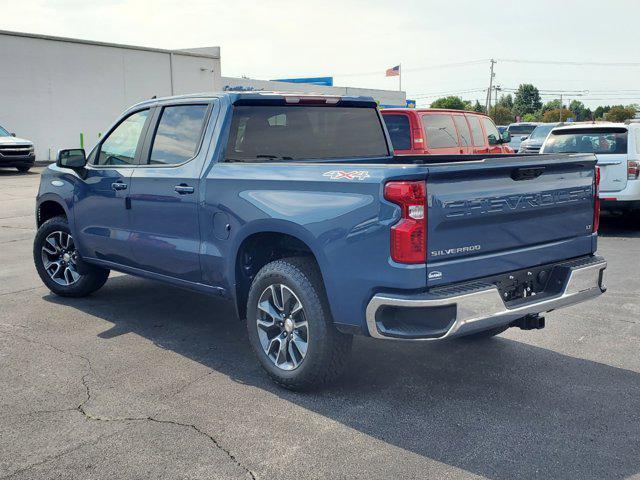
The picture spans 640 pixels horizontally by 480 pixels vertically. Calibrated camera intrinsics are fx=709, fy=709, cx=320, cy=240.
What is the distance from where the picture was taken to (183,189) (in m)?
5.22

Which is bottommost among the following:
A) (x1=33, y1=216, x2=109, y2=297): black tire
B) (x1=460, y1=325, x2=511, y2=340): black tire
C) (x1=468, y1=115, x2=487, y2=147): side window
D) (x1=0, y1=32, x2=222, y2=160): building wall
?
(x1=460, y1=325, x2=511, y2=340): black tire

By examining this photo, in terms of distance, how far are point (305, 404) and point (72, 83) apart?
33.6 meters

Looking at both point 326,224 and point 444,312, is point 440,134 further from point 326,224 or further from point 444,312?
point 444,312

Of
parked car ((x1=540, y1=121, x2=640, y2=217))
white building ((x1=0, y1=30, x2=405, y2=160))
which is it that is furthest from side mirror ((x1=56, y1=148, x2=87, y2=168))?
white building ((x1=0, y1=30, x2=405, y2=160))

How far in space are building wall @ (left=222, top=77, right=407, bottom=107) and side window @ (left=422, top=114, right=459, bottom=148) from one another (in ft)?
82.4

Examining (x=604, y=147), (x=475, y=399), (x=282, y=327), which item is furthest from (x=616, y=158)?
(x=282, y=327)

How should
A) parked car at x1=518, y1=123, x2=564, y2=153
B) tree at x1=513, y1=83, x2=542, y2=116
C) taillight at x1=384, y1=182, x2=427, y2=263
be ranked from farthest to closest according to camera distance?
tree at x1=513, y1=83, x2=542, y2=116, parked car at x1=518, y1=123, x2=564, y2=153, taillight at x1=384, y1=182, x2=427, y2=263

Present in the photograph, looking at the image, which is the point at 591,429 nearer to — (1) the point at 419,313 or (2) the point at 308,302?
(1) the point at 419,313

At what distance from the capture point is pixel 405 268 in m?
3.81

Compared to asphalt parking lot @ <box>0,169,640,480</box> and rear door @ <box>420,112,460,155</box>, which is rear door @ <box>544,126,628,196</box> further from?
asphalt parking lot @ <box>0,169,640,480</box>

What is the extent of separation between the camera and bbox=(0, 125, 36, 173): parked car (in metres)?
23.4

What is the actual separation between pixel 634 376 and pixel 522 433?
134 centimetres

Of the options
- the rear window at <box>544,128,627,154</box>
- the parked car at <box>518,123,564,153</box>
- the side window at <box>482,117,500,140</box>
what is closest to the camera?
the rear window at <box>544,128,627,154</box>

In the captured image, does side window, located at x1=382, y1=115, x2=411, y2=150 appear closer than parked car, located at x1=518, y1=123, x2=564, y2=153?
Yes
